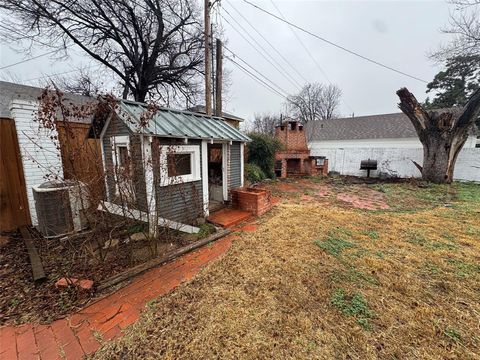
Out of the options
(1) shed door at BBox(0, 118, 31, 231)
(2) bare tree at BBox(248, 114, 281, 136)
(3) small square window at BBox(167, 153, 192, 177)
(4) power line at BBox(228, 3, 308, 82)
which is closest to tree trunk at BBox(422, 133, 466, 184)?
(4) power line at BBox(228, 3, 308, 82)

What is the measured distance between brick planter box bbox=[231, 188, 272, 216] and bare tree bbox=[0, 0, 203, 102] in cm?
1010

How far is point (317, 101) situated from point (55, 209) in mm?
34916

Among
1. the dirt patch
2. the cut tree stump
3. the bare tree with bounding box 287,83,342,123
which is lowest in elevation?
the dirt patch

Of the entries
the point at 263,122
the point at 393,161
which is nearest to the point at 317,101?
the point at 263,122

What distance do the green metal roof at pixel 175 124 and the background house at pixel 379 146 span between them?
37.7 ft

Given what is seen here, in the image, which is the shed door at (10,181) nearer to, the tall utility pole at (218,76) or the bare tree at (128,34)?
the tall utility pole at (218,76)

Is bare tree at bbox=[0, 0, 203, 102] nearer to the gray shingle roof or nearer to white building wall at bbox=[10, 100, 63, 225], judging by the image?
white building wall at bbox=[10, 100, 63, 225]

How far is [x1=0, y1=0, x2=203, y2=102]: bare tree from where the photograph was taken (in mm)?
8422

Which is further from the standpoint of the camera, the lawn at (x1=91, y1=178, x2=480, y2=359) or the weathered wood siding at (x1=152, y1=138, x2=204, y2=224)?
the weathered wood siding at (x1=152, y1=138, x2=204, y2=224)

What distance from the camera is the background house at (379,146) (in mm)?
11016

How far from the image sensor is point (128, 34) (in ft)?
35.6

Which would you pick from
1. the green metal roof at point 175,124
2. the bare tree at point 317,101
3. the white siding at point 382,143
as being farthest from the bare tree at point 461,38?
the bare tree at point 317,101

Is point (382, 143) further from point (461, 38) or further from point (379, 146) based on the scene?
point (461, 38)

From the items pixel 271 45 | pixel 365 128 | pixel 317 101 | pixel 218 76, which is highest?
pixel 317 101
